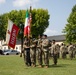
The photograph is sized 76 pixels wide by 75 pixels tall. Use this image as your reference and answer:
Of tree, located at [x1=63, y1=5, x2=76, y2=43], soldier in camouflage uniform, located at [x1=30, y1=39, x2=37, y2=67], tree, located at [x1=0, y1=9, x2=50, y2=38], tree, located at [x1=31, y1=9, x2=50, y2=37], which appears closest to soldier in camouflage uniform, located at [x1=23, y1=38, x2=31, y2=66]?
soldier in camouflage uniform, located at [x1=30, y1=39, x2=37, y2=67]

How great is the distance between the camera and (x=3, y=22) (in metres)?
83.4

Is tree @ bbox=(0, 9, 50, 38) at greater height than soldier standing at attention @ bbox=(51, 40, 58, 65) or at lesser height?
greater

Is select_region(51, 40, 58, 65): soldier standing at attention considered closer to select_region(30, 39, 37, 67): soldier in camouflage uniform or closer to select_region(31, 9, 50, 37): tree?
select_region(30, 39, 37, 67): soldier in camouflage uniform

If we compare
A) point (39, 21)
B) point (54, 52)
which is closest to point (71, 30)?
point (39, 21)

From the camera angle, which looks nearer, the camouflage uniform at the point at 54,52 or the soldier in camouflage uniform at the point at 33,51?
the soldier in camouflage uniform at the point at 33,51

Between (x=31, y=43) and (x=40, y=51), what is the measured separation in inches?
29.9

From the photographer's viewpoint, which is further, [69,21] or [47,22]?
[47,22]

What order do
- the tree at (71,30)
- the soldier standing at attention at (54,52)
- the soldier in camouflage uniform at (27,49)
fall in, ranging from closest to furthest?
1. the soldier in camouflage uniform at (27,49)
2. the soldier standing at attention at (54,52)
3. the tree at (71,30)

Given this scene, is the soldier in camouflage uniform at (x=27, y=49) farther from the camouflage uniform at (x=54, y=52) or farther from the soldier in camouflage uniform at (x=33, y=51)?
the camouflage uniform at (x=54, y=52)

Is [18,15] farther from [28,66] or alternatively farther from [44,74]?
[44,74]

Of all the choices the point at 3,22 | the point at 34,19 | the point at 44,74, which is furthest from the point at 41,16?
the point at 44,74

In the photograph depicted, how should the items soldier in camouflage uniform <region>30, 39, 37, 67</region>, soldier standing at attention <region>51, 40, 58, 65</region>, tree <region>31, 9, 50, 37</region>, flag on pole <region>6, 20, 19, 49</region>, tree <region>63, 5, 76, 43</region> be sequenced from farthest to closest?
tree <region>31, 9, 50, 37</region> < tree <region>63, 5, 76, 43</region> < soldier standing at attention <region>51, 40, 58, 65</region> < flag on pole <region>6, 20, 19, 49</region> < soldier in camouflage uniform <region>30, 39, 37, 67</region>

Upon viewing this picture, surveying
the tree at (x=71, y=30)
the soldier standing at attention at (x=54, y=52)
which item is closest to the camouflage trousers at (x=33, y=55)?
the soldier standing at attention at (x=54, y=52)

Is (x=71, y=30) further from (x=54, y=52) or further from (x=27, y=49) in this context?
(x=27, y=49)
